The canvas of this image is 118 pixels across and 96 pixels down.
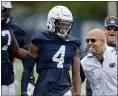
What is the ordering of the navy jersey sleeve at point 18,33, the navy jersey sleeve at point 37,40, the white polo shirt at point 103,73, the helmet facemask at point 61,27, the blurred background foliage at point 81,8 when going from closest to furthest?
1. the navy jersey sleeve at point 37,40
2. the helmet facemask at point 61,27
3. the white polo shirt at point 103,73
4. the navy jersey sleeve at point 18,33
5. the blurred background foliage at point 81,8

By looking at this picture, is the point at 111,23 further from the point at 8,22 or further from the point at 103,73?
the point at 8,22

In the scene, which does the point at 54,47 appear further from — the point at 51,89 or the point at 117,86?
the point at 117,86

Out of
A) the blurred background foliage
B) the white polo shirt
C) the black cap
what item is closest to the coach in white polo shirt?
the white polo shirt

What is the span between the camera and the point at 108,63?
5.91 meters

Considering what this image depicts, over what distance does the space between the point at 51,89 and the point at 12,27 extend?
85 cm

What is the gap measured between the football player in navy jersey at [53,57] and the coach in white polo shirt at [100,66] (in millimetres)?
249

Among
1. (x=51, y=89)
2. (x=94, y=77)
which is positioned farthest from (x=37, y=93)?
(x=94, y=77)

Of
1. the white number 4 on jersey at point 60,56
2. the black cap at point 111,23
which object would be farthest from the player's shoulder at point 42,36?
the black cap at point 111,23

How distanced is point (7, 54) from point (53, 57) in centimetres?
51

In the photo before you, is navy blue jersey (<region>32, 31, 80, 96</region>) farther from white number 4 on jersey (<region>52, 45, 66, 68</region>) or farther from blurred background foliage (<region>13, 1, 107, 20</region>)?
blurred background foliage (<region>13, 1, 107, 20</region>)

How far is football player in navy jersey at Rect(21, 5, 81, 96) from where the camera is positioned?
5602 millimetres

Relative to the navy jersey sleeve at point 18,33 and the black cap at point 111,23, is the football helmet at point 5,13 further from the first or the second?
the black cap at point 111,23

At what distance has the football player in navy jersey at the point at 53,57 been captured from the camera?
5.60 metres

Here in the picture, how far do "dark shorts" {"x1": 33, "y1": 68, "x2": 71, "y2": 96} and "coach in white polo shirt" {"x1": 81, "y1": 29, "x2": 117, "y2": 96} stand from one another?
16.6 inches
